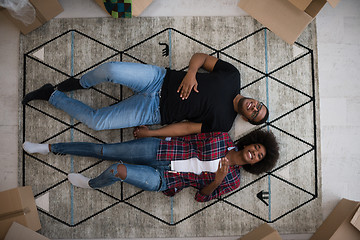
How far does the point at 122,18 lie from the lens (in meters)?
2.24

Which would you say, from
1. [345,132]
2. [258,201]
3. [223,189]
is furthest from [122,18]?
[345,132]

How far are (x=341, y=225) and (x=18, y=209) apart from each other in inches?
95.0

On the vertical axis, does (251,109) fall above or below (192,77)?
below

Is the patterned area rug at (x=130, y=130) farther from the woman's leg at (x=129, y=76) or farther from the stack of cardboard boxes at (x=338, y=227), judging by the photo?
the woman's leg at (x=129, y=76)

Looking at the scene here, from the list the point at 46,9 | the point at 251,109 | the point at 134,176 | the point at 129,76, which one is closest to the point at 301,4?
the point at 251,109

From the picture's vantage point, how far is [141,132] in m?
2.11

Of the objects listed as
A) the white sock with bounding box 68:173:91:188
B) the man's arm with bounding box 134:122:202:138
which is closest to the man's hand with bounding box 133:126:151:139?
the man's arm with bounding box 134:122:202:138

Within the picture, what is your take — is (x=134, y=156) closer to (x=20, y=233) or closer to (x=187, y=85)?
(x=187, y=85)

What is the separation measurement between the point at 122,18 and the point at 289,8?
1330 millimetres

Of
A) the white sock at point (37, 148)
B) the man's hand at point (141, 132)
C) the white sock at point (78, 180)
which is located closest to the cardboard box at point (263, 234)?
the man's hand at point (141, 132)

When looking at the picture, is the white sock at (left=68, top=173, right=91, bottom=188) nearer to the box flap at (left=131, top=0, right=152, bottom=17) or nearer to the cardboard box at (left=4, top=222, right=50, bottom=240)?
the cardboard box at (left=4, top=222, right=50, bottom=240)

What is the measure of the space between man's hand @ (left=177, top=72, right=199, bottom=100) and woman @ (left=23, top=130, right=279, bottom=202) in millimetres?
345

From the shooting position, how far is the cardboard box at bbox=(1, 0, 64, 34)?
81.9 inches

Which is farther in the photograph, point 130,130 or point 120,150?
point 130,130
